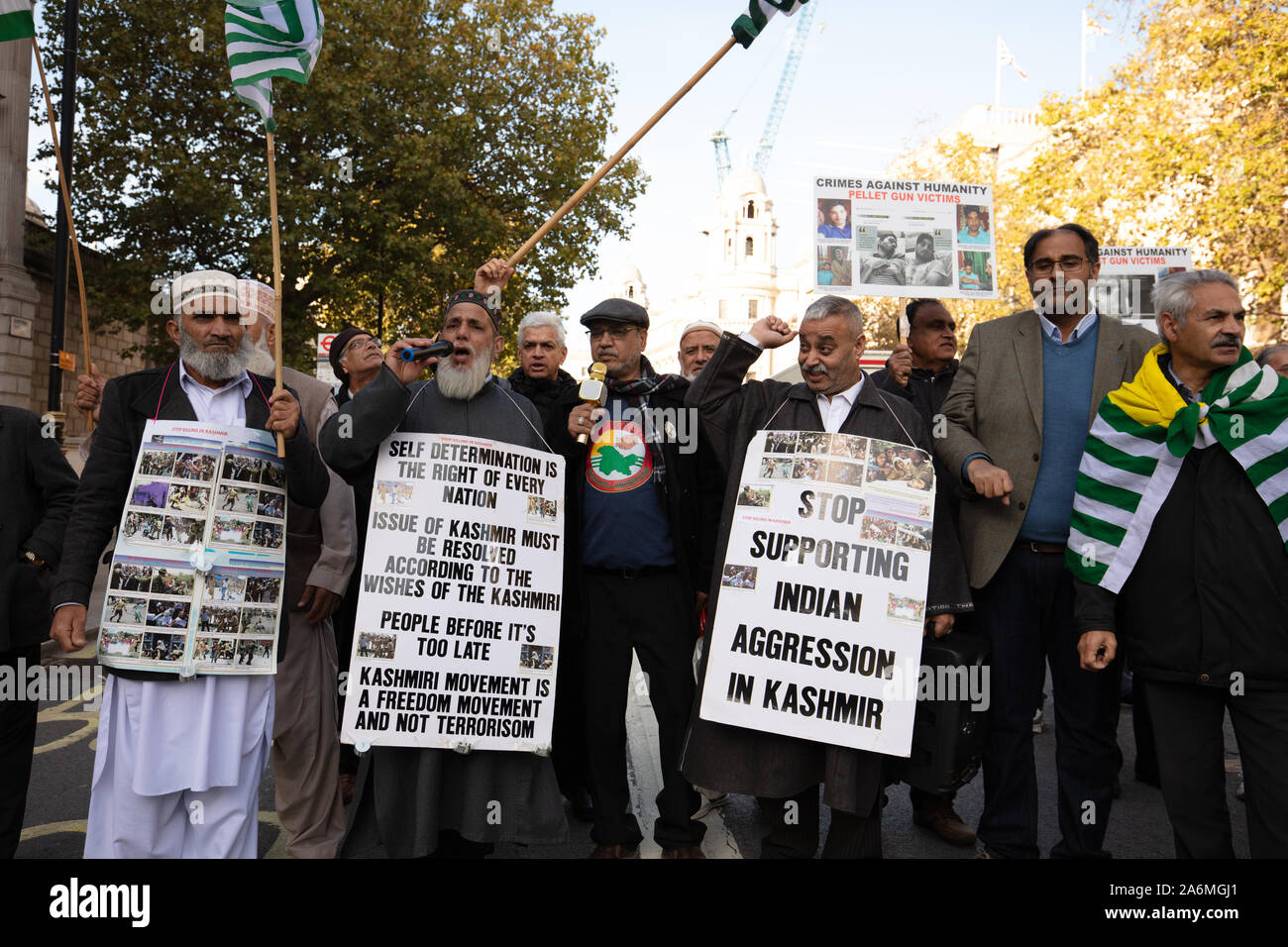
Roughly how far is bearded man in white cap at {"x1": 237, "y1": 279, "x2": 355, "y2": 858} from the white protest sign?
7.16m

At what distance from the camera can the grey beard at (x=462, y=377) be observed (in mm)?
4059

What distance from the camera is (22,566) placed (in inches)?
154

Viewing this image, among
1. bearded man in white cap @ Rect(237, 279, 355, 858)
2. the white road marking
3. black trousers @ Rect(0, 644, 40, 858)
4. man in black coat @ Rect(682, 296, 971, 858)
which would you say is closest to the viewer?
man in black coat @ Rect(682, 296, 971, 858)

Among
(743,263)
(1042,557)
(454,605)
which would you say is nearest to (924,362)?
(1042,557)

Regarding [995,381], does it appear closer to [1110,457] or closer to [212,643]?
[1110,457]

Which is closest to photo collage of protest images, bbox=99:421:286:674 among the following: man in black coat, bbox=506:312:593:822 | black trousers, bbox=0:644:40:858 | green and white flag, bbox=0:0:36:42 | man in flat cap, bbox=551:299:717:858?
black trousers, bbox=0:644:40:858

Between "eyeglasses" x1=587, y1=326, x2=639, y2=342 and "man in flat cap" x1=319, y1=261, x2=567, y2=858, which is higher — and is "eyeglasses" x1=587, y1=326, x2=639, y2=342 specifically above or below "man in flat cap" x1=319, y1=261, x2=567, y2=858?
above

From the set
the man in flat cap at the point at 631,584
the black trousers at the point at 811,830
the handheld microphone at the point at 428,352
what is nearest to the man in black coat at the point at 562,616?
the man in flat cap at the point at 631,584

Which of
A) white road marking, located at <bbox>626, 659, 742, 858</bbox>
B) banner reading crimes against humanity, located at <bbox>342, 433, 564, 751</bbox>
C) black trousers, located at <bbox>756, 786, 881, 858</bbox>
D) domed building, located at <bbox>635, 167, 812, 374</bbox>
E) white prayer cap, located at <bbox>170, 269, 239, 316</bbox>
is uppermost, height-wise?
domed building, located at <bbox>635, 167, 812, 374</bbox>

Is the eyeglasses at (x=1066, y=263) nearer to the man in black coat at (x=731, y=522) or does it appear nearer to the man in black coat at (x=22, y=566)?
the man in black coat at (x=731, y=522)

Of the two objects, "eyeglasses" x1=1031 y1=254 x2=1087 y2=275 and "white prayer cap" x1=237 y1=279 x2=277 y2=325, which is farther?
"eyeglasses" x1=1031 y1=254 x2=1087 y2=275

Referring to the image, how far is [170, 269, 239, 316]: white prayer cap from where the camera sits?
3.60 metres

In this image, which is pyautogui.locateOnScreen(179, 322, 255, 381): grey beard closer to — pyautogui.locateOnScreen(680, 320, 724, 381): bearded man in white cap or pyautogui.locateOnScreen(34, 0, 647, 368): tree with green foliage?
pyautogui.locateOnScreen(680, 320, 724, 381): bearded man in white cap
